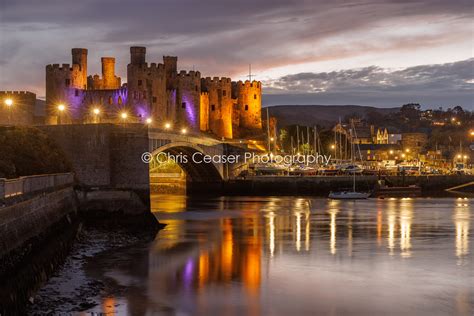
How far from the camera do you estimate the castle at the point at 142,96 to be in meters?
69.4

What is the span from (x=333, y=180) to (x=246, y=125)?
101ft

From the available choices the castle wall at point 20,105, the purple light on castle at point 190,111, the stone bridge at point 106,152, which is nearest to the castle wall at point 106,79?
the purple light on castle at point 190,111

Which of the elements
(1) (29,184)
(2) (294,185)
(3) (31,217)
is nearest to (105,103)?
(2) (294,185)

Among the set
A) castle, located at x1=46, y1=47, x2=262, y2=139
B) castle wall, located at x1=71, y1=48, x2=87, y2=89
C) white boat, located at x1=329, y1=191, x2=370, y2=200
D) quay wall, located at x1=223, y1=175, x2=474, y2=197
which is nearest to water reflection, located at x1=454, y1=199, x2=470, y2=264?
white boat, located at x1=329, y1=191, x2=370, y2=200

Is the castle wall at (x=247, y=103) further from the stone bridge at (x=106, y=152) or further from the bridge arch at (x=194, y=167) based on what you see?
the stone bridge at (x=106, y=152)

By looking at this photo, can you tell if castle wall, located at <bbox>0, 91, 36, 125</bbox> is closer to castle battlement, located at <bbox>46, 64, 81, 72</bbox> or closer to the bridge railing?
castle battlement, located at <bbox>46, 64, 81, 72</bbox>

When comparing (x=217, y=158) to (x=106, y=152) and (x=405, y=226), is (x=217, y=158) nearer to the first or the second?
(x=405, y=226)

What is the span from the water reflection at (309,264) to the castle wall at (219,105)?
44.8 m

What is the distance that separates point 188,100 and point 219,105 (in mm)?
8588

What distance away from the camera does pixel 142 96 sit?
70.4 m

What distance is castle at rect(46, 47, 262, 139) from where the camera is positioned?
69438 mm

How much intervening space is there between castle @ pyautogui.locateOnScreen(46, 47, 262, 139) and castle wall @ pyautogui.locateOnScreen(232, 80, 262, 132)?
55.5 inches

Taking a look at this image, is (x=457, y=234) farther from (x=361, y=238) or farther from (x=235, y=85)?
(x=235, y=85)

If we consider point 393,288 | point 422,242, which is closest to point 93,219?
point 422,242
